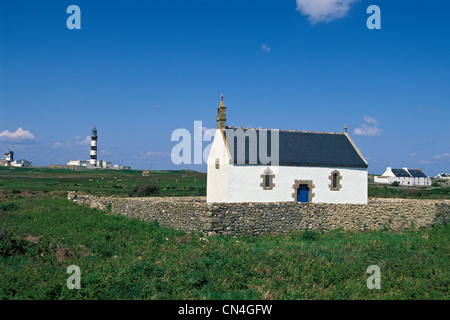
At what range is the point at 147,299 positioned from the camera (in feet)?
26.8

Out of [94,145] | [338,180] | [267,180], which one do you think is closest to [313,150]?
[338,180]

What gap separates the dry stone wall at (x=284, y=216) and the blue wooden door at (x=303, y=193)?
13.1 ft

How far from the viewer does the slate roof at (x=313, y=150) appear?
23.5m

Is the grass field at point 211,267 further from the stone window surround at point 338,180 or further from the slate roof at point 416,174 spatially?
the slate roof at point 416,174

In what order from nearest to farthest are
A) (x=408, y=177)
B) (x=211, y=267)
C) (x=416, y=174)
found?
(x=211, y=267), (x=408, y=177), (x=416, y=174)

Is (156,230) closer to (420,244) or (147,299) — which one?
(147,299)

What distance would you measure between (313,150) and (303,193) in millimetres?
3506

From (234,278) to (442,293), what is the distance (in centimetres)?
527

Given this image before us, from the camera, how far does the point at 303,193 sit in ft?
76.9

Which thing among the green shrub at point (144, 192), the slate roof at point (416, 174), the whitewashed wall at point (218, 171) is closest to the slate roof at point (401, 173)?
the slate roof at point (416, 174)

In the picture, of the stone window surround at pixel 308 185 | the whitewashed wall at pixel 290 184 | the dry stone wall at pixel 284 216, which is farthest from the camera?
the stone window surround at pixel 308 185

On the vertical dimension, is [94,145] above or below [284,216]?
above

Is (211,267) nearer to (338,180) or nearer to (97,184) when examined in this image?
(338,180)
